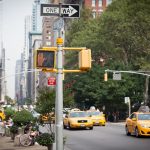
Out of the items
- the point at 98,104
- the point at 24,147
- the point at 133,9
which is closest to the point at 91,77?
the point at 98,104

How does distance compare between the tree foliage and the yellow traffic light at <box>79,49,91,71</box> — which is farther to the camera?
the tree foliage

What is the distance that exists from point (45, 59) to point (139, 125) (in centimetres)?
1604

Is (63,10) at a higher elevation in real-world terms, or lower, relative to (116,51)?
lower

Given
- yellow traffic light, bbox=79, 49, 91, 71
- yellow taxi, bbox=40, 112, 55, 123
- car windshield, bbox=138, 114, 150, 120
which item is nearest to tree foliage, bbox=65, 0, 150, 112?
car windshield, bbox=138, 114, 150, 120

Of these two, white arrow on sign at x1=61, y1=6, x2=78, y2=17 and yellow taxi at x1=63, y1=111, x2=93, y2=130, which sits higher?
white arrow on sign at x1=61, y1=6, x2=78, y2=17

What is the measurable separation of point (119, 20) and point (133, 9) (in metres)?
2.50

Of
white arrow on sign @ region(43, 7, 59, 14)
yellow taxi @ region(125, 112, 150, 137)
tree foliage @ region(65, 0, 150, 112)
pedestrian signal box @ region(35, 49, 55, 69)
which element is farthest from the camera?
tree foliage @ region(65, 0, 150, 112)

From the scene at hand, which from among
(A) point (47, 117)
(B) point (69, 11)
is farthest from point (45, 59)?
(A) point (47, 117)

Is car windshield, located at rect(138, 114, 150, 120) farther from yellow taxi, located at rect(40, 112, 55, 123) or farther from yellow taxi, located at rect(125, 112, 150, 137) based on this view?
yellow taxi, located at rect(40, 112, 55, 123)

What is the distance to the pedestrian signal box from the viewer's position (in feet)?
40.1

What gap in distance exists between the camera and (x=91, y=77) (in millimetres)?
74250

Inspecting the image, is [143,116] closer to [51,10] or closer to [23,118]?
[23,118]

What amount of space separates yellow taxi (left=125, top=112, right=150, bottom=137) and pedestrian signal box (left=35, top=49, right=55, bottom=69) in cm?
1593

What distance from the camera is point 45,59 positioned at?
485 inches
